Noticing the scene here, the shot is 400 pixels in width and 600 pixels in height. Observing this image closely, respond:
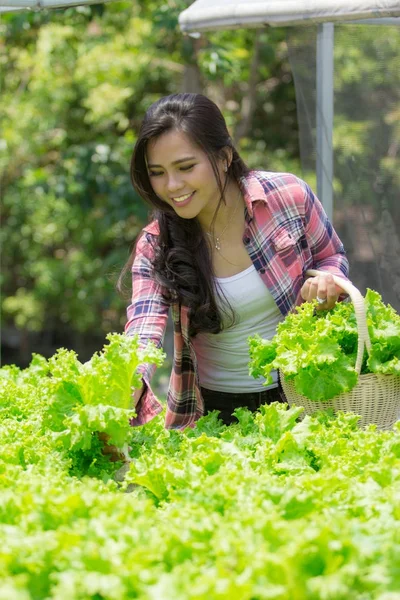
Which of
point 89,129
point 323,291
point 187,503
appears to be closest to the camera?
point 187,503

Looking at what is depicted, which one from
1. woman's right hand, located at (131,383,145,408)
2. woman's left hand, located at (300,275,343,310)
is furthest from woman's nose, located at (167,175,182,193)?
woman's right hand, located at (131,383,145,408)

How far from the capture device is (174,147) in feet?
10.2

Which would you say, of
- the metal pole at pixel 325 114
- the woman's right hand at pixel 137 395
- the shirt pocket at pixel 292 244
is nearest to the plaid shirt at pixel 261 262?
the shirt pocket at pixel 292 244

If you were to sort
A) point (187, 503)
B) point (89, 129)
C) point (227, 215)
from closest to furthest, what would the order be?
point (187, 503)
point (227, 215)
point (89, 129)

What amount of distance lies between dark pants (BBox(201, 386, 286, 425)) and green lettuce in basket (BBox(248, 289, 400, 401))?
0.32 m

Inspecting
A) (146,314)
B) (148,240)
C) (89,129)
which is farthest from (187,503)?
(89,129)

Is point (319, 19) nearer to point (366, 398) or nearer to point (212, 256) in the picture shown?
point (212, 256)

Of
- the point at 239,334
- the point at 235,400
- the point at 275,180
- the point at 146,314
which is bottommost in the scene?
the point at 235,400

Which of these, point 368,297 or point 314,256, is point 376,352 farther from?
point 314,256

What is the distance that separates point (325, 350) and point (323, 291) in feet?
0.84

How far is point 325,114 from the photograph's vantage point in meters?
5.12

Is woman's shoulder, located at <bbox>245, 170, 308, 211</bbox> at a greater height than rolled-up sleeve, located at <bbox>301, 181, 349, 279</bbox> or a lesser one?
greater

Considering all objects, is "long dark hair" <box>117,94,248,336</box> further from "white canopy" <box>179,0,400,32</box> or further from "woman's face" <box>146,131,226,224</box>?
"white canopy" <box>179,0,400,32</box>

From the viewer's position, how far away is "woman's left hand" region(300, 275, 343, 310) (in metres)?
3.08
